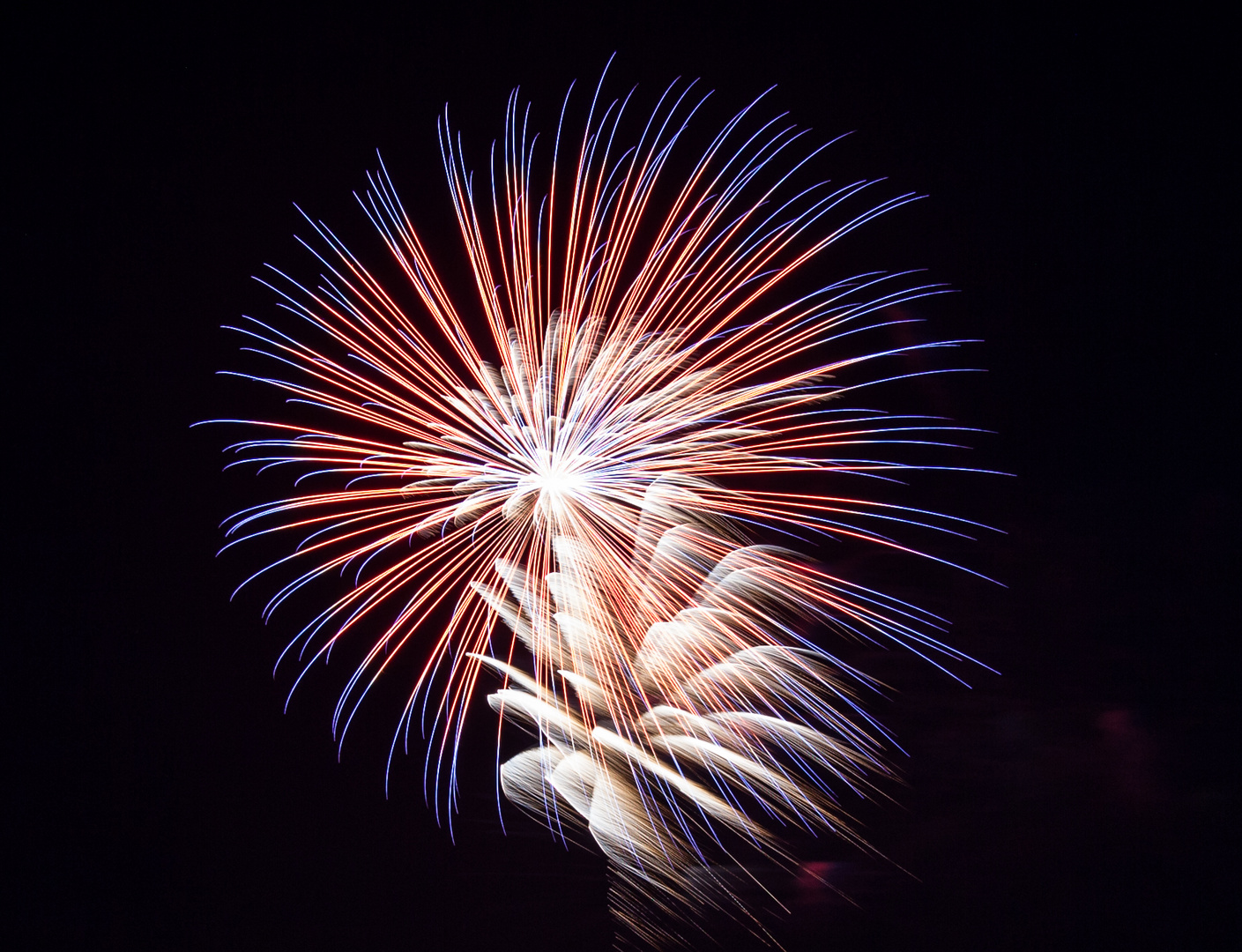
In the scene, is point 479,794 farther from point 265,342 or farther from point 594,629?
point 265,342

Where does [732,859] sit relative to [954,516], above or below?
below

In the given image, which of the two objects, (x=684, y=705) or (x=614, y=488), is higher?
(x=614, y=488)

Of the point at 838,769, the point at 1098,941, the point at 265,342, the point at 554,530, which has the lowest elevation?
the point at 1098,941

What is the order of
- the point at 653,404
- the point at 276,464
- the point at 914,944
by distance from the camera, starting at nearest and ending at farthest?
the point at 653,404, the point at 914,944, the point at 276,464

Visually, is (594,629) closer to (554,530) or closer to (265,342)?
(554,530)

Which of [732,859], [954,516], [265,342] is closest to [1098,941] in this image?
[732,859]

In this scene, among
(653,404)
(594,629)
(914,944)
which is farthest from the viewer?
(914,944)

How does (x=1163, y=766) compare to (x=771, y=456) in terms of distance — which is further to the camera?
(x=1163, y=766)
